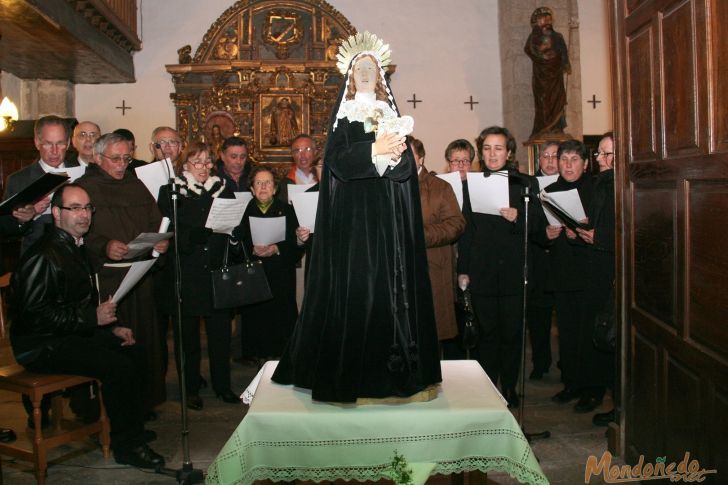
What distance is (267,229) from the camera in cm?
557

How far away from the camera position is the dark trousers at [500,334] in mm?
4789

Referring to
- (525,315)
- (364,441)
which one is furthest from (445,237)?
(364,441)

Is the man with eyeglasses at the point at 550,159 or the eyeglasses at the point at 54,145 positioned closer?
the eyeglasses at the point at 54,145

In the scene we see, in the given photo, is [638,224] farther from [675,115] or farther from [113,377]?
[113,377]

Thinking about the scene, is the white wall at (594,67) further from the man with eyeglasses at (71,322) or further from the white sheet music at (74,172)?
the man with eyeglasses at (71,322)

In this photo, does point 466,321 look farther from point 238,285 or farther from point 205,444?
point 205,444

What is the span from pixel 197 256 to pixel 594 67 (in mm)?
7565

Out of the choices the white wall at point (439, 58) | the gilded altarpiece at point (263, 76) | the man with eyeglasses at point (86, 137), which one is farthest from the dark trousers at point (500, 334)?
the white wall at point (439, 58)

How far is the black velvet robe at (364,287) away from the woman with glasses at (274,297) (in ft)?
9.47

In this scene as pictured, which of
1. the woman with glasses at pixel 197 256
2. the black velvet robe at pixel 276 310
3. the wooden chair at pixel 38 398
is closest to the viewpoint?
the wooden chair at pixel 38 398

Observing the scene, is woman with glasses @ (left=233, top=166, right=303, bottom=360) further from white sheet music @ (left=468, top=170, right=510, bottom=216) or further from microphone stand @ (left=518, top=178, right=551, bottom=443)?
microphone stand @ (left=518, top=178, right=551, bottom=443)

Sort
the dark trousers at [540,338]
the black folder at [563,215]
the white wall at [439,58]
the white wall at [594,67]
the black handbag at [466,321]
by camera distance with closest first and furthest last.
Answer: the black folder at [563,215], the black handbag at [466,321], the dark trousers at [540,338], the white wall at [439,58], the white wall at [594,67]

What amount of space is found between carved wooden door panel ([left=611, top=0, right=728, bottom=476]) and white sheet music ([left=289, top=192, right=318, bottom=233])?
2093 millimetres

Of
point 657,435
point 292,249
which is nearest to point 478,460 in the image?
point 657,435
